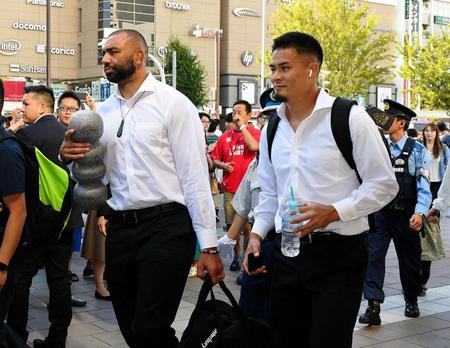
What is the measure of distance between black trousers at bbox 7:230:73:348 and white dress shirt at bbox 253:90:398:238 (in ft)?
6.66

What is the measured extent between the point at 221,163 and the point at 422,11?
77.5 meters

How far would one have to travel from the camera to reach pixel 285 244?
3391 millimetres

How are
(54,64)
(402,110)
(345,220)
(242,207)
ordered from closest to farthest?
(345,220) < (242,207) < (402,110) < (54,64)

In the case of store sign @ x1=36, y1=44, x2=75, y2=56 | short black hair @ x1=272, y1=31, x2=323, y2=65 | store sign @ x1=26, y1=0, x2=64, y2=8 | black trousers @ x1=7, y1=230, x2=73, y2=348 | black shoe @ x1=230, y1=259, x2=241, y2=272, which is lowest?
black shoe @ x1=230, y1=259, x2=241, y2=272

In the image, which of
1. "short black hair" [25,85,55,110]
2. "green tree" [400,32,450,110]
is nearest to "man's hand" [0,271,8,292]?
"short black hair" [25,85,55,110]

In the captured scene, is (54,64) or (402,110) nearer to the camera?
(402,110)

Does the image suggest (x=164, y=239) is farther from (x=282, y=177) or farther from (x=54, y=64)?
(x=54, y=64)

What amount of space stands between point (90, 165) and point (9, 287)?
0.75 metres

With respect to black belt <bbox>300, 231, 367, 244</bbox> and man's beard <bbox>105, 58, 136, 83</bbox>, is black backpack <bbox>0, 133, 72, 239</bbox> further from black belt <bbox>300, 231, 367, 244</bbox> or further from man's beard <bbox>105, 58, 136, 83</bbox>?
black belt <bbox>300, 231, 367, 244</bbox>

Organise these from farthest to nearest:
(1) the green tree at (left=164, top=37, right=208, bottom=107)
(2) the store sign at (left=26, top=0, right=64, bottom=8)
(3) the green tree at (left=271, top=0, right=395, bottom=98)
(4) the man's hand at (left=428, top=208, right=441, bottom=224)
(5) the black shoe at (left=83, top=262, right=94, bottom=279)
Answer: (2) the store sign at (left=26, top=0, right=64, bottom=8), (1) the green tree at (left=164, top=37, right=208, bottom=107), (3) the green tree at (left=271, top=0, right=395, bottom=98), (5) the black shoe at (left=83, top=262, right=94, bottom=279), (4) the man's hand at (left=428, top=208, right=441, bottom=224)

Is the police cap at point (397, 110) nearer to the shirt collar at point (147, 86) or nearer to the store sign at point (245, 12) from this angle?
the shirt collar at point (147, 86)

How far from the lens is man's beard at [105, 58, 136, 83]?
383 centimetres

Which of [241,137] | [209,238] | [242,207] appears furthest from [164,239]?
[241,137]

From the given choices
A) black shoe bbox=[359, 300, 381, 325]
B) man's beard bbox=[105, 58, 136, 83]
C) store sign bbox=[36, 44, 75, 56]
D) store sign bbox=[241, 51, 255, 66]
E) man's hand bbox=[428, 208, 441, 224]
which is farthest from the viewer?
store sign bbox=[241, 51, 255, 66]
